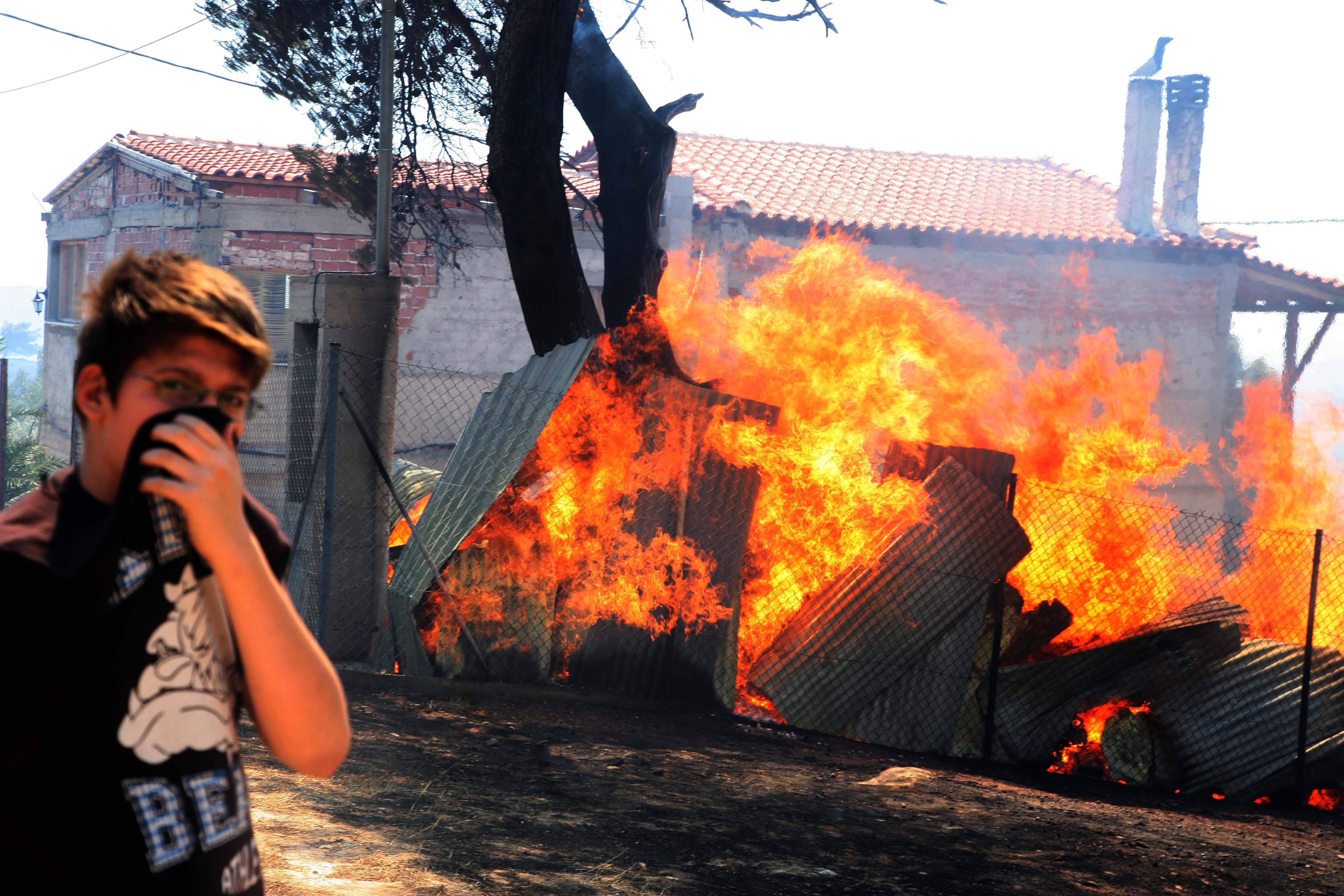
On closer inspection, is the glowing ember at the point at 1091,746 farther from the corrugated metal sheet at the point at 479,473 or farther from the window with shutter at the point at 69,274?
the window with shutter at the point at 69,274

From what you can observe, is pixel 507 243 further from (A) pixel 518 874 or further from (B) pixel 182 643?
(B) pixel 182 643

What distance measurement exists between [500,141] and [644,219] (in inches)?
76.9

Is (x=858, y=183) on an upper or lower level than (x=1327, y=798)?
upper

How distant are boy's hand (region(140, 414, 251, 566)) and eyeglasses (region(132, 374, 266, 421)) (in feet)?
0.15

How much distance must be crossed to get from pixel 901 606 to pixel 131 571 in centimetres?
662

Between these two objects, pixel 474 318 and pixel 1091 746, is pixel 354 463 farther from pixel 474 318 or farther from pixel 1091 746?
pixel 474 318

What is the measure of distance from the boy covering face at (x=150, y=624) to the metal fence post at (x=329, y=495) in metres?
5.98

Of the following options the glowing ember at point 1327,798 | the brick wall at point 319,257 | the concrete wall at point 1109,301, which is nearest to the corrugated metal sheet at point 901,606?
the glowing ember at point 1327,798

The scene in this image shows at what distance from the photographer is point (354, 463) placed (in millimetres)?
7270

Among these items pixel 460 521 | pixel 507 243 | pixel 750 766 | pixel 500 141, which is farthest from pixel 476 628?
pixel 500 141

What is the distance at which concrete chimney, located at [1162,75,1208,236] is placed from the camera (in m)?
20.5

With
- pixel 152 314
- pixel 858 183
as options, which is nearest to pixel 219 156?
pixel 858 183

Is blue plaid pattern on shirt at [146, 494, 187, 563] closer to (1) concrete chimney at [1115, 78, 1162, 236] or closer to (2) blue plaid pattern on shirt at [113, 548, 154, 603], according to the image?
(2) blue plaid pattern on shirt at [113, 548, 154, 603]

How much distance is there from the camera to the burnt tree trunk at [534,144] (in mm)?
8133
